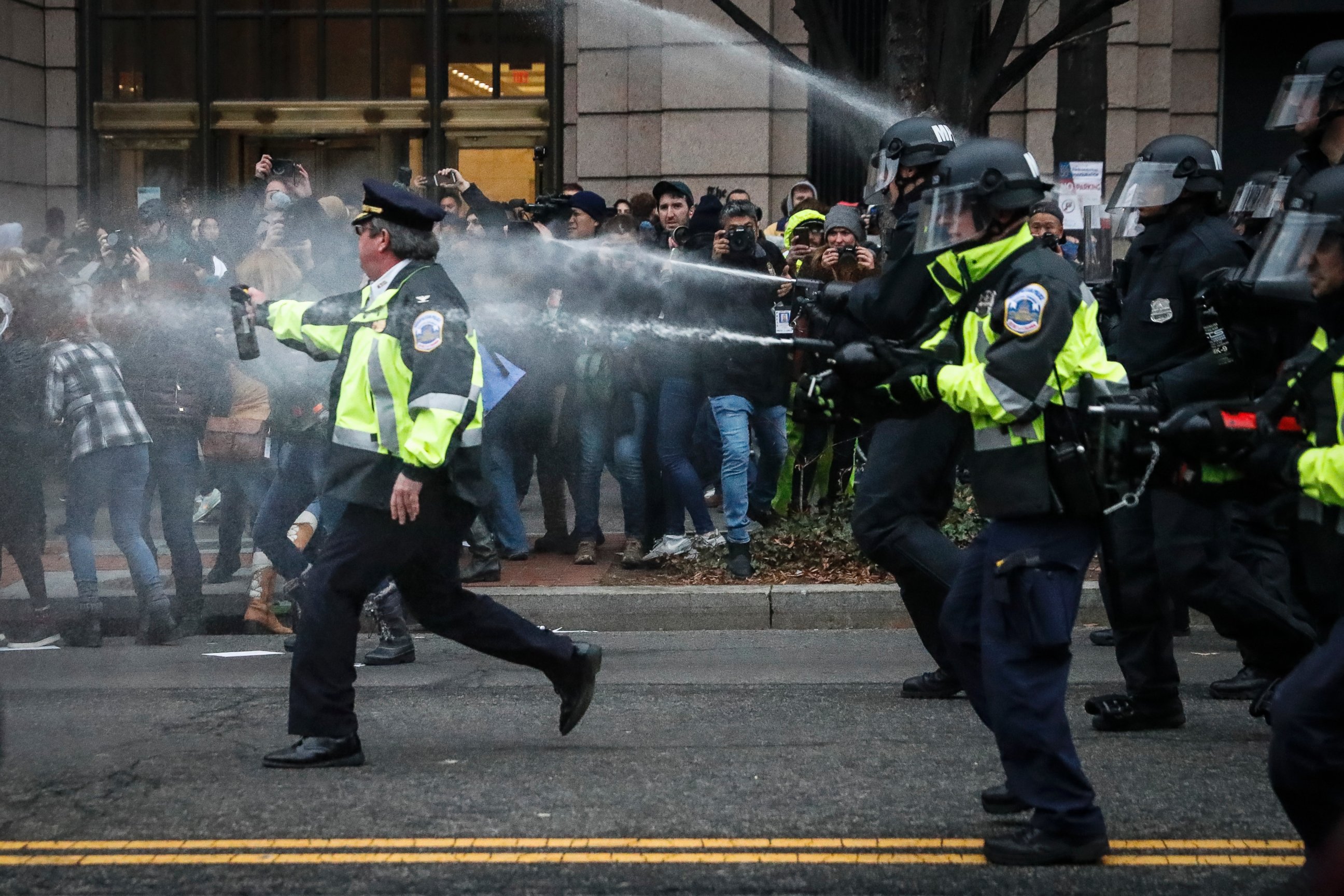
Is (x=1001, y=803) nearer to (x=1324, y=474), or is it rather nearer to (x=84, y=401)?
(x=1324, y=474)

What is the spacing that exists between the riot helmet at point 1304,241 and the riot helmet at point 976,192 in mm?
740

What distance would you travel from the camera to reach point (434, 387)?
5.40m

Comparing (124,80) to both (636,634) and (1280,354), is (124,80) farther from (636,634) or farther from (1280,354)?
(1280,354)

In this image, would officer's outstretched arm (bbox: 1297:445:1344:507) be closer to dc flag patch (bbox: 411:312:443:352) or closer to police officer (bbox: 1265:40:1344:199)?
police officer (bbox: 1265:40:1344:199)

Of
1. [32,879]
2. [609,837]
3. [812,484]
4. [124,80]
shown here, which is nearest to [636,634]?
[812,484]

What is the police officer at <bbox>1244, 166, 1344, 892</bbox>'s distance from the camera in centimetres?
366

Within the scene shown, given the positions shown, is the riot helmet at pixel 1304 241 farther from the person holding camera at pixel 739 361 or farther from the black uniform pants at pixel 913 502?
the person holding camera at pixel 739 361

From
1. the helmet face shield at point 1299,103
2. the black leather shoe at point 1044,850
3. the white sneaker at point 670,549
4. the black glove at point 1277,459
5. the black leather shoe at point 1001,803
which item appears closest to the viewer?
the black glove at point 1277,459

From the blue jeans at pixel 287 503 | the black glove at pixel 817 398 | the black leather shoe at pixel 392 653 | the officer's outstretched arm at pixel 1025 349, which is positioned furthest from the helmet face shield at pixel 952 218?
the blue jeans at pixel 287 503

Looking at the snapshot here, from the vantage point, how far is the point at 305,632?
5418mm

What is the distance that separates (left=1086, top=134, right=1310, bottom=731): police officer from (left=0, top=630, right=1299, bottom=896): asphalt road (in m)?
0.21

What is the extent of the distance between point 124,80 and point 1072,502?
13601 millimetres

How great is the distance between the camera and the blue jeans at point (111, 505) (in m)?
7.97

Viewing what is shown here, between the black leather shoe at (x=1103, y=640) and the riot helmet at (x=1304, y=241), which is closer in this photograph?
the riot helmet at (x=1304, y=241)
